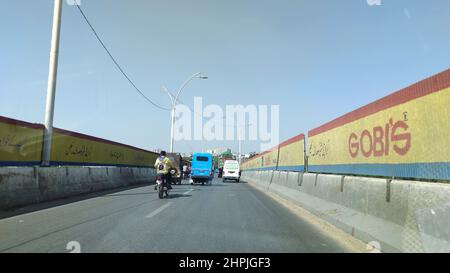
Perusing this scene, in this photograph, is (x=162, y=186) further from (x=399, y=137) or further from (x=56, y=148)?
(x=399, y=137)

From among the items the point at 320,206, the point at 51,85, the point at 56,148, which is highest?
the point at 51,85

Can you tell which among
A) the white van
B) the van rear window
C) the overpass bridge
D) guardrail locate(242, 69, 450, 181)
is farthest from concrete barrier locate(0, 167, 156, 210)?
the white van

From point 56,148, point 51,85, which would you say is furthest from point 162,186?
point 51,85

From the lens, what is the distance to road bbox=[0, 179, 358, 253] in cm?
631

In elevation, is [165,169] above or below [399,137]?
below

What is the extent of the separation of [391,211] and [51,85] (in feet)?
43.0

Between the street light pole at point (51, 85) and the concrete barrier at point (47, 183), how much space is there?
1.10 metres

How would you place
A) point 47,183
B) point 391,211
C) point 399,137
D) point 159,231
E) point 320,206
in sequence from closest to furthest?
point 391,211 < point 159,231 < point 399,137 < point 320,206 < point 47,183

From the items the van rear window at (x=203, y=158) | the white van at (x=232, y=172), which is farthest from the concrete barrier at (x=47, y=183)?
the white van at (x=232, y=172)

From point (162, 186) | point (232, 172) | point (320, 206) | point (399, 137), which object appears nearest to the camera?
point (399, 137)

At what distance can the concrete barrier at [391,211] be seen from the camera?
17.2ft

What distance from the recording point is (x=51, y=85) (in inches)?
606

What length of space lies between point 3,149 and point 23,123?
5.22ft
